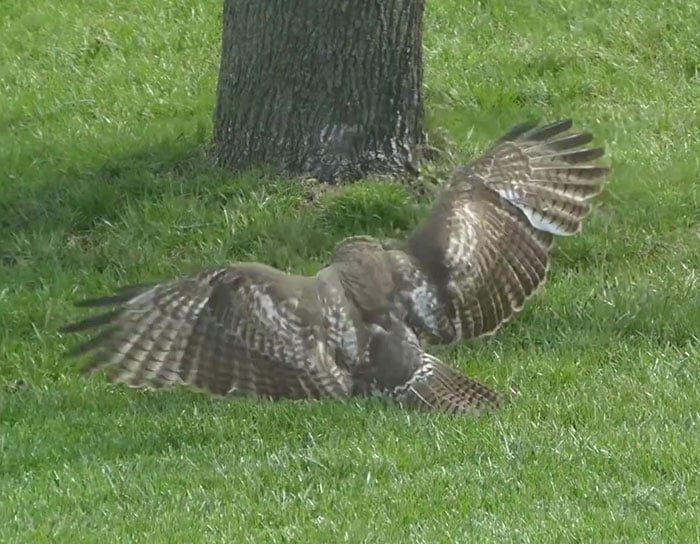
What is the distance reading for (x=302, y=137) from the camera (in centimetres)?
985

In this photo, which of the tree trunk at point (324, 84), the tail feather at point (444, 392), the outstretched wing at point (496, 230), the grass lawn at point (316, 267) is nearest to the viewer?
the grass lawn at point (316, 267)

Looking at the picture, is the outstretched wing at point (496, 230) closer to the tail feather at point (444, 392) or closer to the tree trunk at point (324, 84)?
the tail feather at point (444, 392)

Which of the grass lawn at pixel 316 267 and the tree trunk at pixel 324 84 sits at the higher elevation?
the tree trunk at pixel 324 84

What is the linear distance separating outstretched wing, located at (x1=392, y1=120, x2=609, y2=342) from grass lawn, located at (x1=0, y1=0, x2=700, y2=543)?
0.42 m

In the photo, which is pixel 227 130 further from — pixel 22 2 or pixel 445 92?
pixel 22 2

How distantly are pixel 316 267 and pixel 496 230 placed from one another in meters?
1.51

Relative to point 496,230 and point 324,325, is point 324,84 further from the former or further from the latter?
point 324,325

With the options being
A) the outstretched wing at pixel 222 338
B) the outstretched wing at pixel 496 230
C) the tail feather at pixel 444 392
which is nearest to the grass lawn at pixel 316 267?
the tail feather at pixel 444 392

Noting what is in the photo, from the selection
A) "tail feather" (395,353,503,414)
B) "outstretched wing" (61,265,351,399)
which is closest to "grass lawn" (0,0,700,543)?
"tail feather" (395,353,503,414)

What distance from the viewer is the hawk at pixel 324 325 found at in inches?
281

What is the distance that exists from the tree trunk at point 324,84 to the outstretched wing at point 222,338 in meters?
2.72

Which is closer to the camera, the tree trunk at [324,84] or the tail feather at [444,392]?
the tail feather at [444,392]

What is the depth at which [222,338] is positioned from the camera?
23.6 ft

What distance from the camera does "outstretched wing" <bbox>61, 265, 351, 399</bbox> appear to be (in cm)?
711
